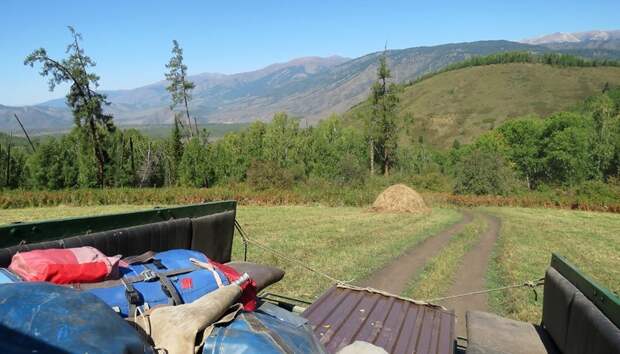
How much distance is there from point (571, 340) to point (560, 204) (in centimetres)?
3360

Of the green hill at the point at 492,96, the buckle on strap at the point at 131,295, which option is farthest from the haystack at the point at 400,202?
the green hill at the point at 492,96

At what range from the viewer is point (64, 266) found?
9.46 feet

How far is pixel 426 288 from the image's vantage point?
8711 millimetres

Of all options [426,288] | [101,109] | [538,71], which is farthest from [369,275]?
[538,71]

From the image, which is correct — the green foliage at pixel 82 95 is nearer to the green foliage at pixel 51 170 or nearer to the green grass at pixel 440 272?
the green foliage at pixel 51 170

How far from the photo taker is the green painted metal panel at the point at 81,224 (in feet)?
11.4

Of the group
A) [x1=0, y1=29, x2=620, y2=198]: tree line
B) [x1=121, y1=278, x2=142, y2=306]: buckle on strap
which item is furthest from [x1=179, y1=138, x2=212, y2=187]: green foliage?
[x1=121, y1=278, x2=142, y2=306]: buckle on strap

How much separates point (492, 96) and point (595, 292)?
17494 cm

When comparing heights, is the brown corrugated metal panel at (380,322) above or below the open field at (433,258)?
above

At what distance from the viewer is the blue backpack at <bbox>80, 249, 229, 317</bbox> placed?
291 centimetres

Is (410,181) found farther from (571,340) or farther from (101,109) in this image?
(571,340)

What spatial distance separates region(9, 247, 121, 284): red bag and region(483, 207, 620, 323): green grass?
641 cm

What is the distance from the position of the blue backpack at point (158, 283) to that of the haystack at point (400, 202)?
22.7 meters

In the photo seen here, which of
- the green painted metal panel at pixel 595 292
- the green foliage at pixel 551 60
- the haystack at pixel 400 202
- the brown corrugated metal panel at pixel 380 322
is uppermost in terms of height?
the green foliage at pixel 551 60
